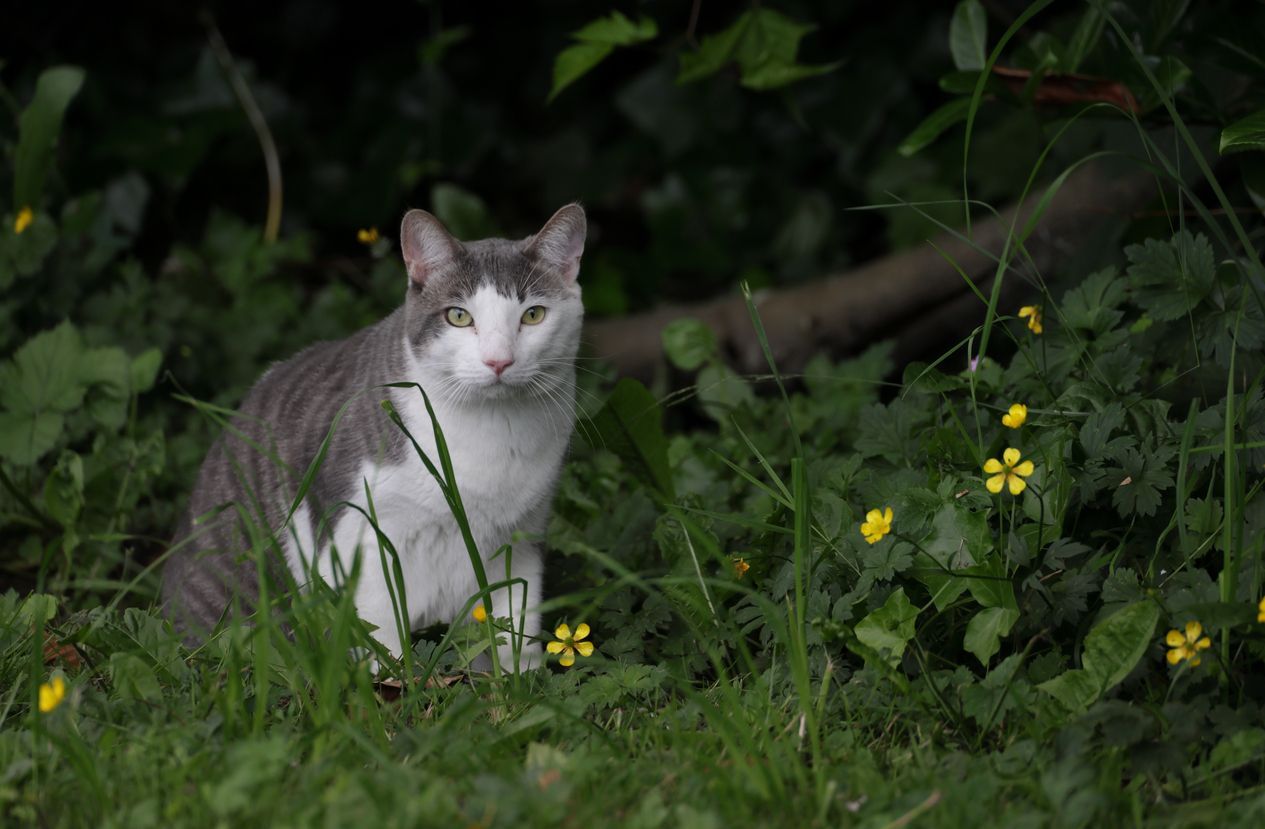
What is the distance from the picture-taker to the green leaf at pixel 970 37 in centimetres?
290

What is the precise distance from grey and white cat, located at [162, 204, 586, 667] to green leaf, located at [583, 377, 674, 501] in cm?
9

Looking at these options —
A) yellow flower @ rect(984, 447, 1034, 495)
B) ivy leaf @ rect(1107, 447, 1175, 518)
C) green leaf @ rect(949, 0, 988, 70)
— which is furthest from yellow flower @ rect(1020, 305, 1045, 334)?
green leaf @ rect(949, 0, 988, 70)

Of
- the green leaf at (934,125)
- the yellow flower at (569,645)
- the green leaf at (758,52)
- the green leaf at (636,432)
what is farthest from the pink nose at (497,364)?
the green leaf at (758,52)

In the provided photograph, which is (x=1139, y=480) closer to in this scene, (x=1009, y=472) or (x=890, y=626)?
(x=1009, y=472)

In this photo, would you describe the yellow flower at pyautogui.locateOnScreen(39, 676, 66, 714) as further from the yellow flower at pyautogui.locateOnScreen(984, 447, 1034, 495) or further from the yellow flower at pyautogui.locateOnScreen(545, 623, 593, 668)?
the yellow flower at pyautogui.locateOnScreen(984, 447, 1034, 495)

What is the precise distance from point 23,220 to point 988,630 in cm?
265

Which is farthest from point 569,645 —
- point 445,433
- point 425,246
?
point 425,246

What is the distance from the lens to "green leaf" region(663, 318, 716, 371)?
3.39 m

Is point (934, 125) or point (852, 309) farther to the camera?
point (852, 309)

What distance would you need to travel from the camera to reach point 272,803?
5.43 ft

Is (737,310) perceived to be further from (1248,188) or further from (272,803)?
(272,803)

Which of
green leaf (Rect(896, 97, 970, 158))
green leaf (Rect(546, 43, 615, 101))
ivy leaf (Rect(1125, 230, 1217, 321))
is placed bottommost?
ivy leaf (Rect(1125, 230, 1217, 321))

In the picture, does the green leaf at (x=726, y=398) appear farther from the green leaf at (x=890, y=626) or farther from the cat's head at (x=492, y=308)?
the green leaf at (x=890, y=626)

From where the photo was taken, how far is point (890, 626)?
213cm
